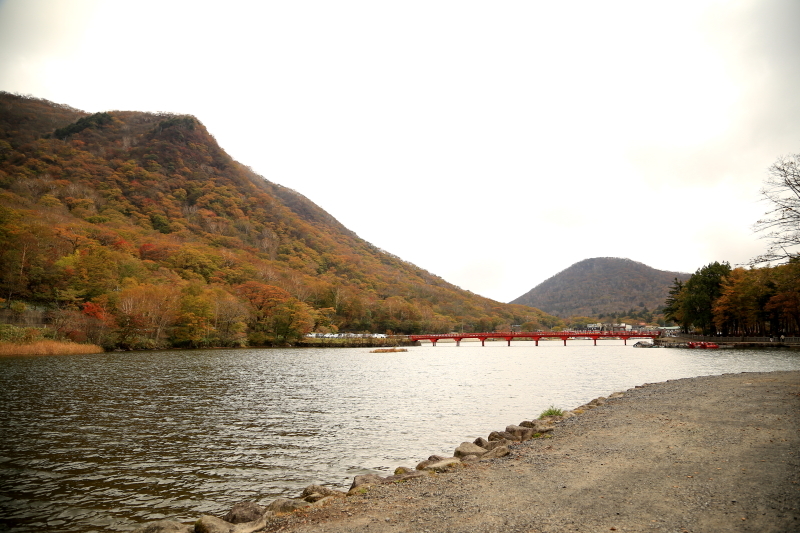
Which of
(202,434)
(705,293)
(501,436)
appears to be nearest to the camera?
(501,436)

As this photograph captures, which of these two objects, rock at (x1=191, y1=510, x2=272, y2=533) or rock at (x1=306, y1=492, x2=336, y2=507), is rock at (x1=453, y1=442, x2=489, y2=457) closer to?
rock at (x1=306, y1=492, x2=336, y2=507)

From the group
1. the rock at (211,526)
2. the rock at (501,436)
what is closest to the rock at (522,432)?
the rock at (501,436)

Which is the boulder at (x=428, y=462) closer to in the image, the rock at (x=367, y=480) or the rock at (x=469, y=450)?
the rock at (x=469, y=450)

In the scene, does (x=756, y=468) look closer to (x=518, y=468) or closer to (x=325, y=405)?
(x=518, y=468)

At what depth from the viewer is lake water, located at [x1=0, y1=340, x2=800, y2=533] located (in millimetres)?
11148

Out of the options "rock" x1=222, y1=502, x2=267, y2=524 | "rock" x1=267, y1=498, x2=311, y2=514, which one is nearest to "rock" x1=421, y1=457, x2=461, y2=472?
"rock" x1=267, y1=498, x2=311, y2=514

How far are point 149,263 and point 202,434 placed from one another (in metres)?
89.6

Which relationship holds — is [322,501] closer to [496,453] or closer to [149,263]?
[496,453]

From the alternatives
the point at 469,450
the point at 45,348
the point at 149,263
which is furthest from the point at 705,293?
the point at 149,263

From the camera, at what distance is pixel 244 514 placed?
28.3 ft

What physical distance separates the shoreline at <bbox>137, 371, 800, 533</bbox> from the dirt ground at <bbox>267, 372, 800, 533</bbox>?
2 centimetres

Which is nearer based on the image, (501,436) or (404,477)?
(404,477)

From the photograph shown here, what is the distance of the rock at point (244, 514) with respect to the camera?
8.54 meters

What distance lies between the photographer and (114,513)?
10.2 meters
